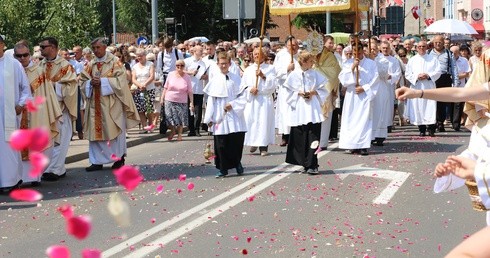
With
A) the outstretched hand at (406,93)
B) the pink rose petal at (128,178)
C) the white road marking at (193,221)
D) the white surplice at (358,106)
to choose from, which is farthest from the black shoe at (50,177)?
the pink rose petal at (128,178)

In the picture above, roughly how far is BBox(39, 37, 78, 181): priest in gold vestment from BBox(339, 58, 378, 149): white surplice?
16.2 feet

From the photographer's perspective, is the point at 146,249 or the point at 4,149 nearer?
the point at 146,249

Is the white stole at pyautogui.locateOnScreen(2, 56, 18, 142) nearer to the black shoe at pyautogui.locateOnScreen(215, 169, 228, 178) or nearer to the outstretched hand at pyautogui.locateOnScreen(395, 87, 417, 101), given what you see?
the black shoe at pyautogui.locateOnScreen(215, 169, 228, 178)

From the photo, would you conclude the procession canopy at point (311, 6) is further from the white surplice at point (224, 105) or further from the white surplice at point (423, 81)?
the white surplice at point (224, 105)

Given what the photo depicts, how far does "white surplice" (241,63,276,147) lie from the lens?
18.3 meters

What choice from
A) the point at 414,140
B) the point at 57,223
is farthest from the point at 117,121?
the point at 414,140

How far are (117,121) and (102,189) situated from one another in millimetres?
2753

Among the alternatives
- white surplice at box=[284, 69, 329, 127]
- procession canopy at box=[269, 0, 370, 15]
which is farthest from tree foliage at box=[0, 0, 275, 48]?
white surplice at box=[284, 69, 329, 127]

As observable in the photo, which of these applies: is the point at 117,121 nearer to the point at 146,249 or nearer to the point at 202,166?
the point at 202,166

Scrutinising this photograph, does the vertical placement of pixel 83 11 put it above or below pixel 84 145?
above

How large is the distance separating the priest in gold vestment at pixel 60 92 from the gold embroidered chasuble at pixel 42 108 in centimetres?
12

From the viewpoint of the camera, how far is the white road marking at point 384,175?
12.8 meters

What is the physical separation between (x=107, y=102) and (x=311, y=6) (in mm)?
5298

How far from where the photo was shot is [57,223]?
35.8ft
